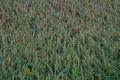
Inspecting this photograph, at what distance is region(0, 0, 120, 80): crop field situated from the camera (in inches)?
95.9

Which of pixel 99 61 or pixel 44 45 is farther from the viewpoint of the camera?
pixel 44 45

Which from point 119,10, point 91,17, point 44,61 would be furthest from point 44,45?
point 119,10

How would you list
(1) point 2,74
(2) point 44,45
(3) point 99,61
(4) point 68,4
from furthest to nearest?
(4) point 68,4
(2) point 44,45
(3) point 99,61
(1) point 2,74

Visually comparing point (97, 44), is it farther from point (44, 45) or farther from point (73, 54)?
point (44, 45)

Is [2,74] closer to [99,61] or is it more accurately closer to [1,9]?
[99,61]

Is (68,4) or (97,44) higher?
(68,4)

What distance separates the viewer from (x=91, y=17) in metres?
3.23

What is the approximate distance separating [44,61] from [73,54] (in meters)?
0.28

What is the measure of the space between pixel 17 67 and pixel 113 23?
1277 millimetres

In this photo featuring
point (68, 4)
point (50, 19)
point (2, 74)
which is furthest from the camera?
point (68, 4)

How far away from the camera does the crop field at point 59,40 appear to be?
244 centimetres

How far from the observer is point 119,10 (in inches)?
136

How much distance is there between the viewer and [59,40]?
2.78 m

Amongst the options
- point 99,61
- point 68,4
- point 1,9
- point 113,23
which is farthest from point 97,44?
point 1,9
